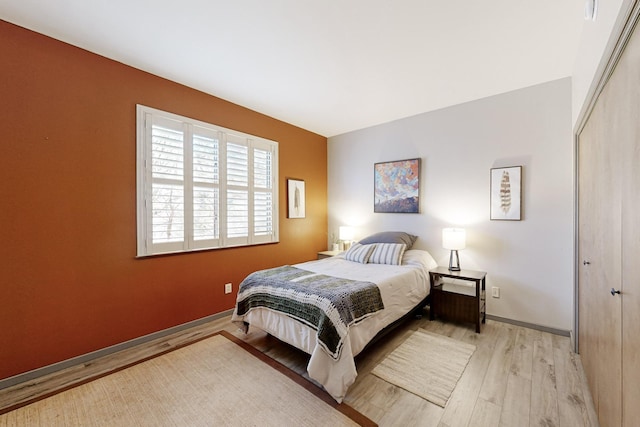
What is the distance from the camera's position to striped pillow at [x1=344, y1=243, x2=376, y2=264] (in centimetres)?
343

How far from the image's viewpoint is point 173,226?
2.90 meters

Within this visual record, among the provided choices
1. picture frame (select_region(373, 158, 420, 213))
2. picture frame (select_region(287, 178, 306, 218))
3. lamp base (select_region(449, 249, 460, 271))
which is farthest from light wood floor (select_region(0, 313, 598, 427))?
picture frame (select_region(287, 178, 306, 218))

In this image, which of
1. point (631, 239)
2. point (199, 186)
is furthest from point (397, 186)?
point (631, 239)

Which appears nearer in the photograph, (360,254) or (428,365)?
(428,365)

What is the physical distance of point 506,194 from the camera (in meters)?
3.06

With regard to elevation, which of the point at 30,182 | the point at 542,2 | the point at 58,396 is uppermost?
the point at 542,2

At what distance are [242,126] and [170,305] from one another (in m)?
2.38

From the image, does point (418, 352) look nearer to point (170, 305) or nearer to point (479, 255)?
point (479, 255)

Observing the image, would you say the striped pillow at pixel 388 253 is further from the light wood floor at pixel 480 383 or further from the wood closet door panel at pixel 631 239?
the wood closet door panel at pixel 631 239

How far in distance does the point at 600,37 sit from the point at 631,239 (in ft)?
3.68

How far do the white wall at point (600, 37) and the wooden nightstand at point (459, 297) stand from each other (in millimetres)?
1807

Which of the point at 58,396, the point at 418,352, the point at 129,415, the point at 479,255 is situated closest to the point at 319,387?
the point at 418,352

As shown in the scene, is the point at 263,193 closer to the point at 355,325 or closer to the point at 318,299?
the point at 318,299

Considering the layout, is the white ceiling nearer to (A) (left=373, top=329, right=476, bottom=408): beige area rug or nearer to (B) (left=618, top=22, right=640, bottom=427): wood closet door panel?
(B) (left=618, top=22, right=640, bottom=427): wood closet door panel
